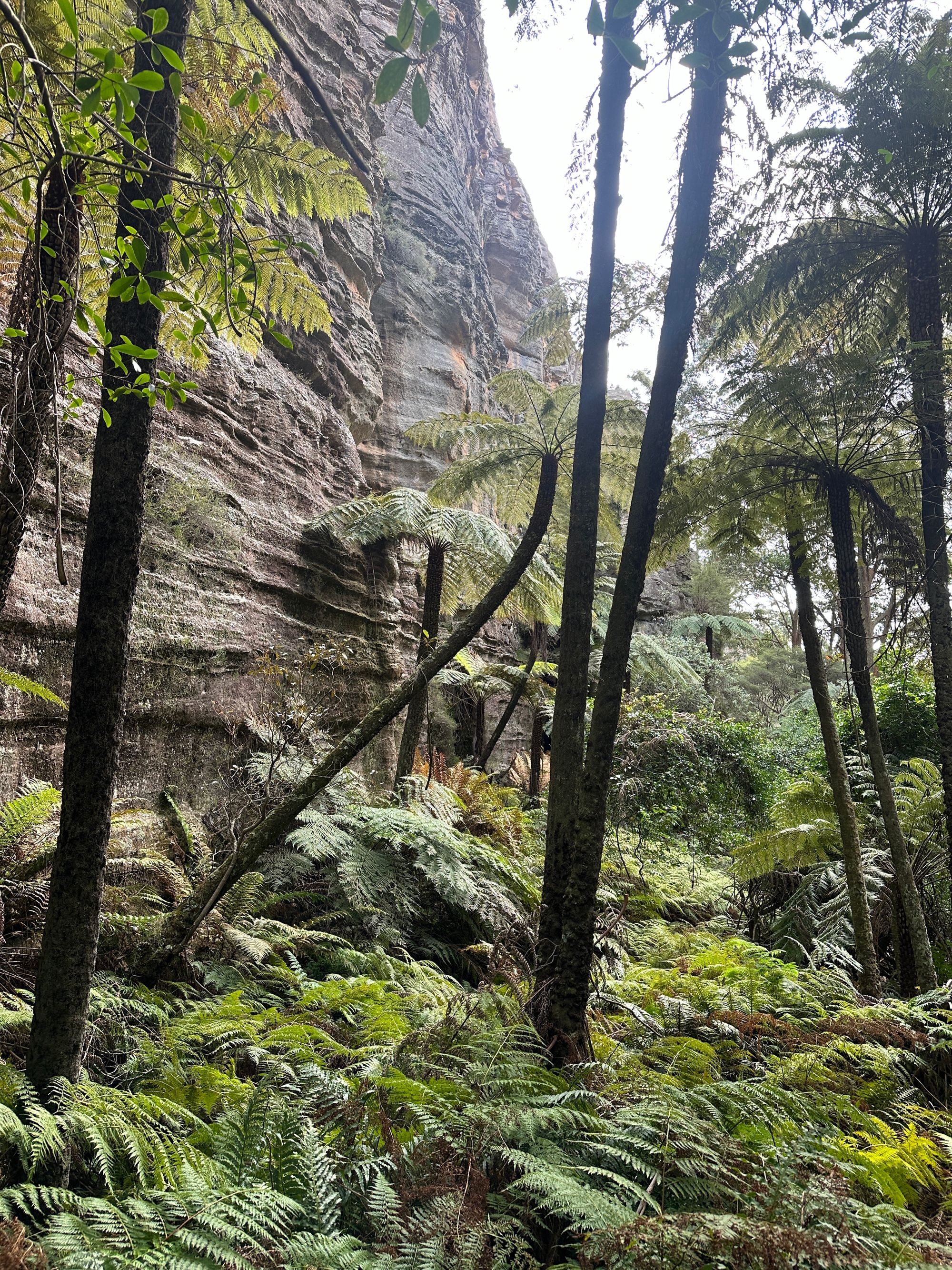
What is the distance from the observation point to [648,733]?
382 inches

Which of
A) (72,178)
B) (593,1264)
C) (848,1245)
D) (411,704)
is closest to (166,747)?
(411,704)

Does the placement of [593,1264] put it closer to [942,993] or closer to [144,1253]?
[144,1253]

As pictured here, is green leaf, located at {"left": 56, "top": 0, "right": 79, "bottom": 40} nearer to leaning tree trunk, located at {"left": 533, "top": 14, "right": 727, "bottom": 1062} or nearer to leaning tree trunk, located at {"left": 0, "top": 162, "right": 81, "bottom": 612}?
leaning tree trunk, located at {"left": 0, "top": 162, "right": 81, "bottom": 612}

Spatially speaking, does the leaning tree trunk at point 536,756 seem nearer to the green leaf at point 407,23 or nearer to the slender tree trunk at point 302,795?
the slender tree trunk at point 302,795

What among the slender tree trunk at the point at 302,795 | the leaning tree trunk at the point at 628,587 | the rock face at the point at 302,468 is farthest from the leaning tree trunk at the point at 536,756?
the leaning tree trunk at the point at 628,587

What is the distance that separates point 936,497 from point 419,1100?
503 centimetres

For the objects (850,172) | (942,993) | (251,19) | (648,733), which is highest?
(850,172)

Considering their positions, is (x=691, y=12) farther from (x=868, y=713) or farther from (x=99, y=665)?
(x=868, y=713)

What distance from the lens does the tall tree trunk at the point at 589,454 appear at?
3.71 meters

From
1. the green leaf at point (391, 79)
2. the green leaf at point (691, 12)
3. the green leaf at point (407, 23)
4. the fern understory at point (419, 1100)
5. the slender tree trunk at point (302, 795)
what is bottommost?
the fern understory at point (419, 1100)

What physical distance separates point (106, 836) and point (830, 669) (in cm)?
2394

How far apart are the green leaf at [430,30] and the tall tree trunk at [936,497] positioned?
14.7 feet

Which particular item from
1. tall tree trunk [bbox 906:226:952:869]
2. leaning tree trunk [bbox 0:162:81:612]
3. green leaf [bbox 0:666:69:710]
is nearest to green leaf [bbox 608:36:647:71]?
leaning tree trunk [bbox 0:162:81:612]

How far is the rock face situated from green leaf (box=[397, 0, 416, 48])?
3094 mm
